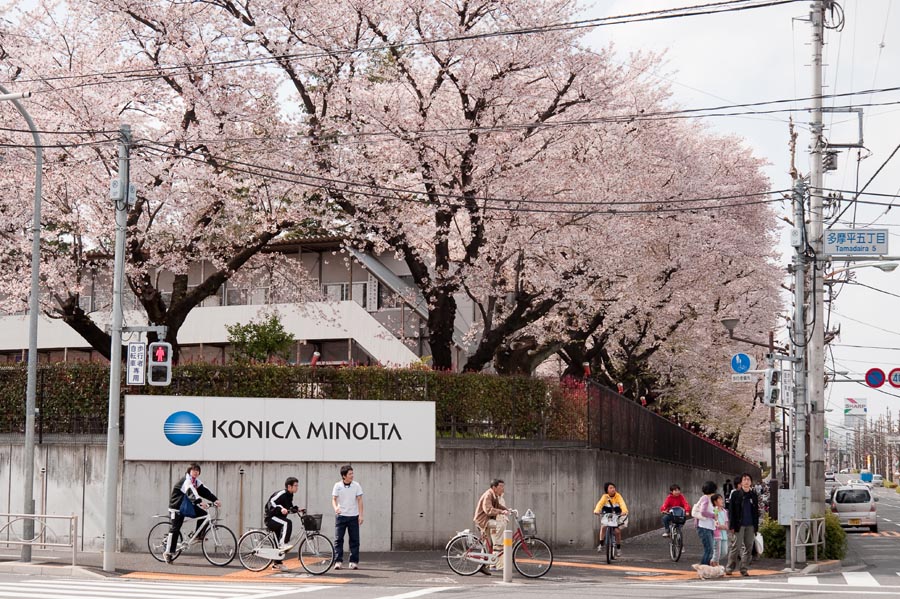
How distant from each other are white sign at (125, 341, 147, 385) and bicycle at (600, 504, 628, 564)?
960 cm

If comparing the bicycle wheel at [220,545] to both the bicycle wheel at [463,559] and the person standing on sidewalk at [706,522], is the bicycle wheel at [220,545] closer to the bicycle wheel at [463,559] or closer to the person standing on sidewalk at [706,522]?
the bicycle wheel at [463,559]

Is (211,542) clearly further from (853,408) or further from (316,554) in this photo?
(853,408)

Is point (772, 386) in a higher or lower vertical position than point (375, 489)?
higher

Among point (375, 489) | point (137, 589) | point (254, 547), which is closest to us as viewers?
point (137, 589)

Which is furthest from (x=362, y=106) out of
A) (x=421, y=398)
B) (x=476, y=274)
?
(x=421, y=398)

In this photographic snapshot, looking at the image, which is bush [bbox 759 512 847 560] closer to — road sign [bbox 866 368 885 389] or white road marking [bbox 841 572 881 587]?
white road marking [bbox 841 572 881 587]

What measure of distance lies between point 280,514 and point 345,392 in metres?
4.55

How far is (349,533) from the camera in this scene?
19500 millimetres

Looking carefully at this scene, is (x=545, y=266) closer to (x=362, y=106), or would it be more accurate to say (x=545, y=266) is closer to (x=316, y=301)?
(x=362, y=106)

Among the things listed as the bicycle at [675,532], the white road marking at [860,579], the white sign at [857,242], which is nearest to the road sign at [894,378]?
the white sign at [857,242]

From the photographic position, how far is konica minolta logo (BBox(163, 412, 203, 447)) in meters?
21.6

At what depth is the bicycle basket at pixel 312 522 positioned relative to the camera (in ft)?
61.6

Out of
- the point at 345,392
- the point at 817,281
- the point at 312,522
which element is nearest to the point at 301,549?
the point at 312,522

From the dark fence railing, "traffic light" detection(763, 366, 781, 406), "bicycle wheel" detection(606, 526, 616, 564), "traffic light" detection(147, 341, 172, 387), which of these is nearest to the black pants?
"traffic light" detection(147, 341, 172, 387)
